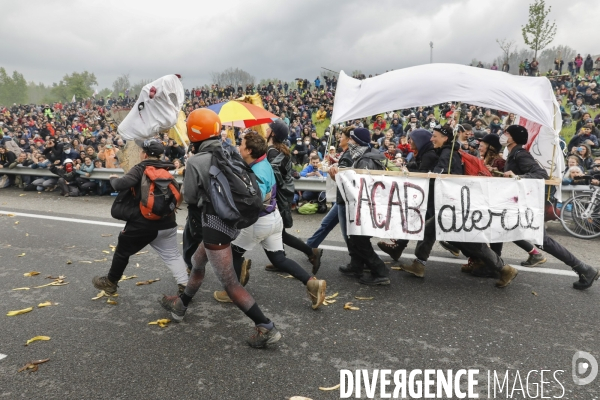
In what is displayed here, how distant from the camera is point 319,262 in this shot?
511 cm

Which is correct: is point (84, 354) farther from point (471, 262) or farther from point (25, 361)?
point (471, 262)

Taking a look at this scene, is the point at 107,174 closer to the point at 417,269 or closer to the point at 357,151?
the point at 357,151

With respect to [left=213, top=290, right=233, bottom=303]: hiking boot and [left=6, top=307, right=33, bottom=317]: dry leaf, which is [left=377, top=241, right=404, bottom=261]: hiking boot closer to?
[left=213, top=290, right=233, bottom=303]: hiking boot

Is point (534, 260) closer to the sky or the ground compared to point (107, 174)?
closer to the ground

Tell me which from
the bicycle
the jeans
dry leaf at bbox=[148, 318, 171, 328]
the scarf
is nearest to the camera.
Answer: dry leaf at bbox=[148, 318, 171, 328]

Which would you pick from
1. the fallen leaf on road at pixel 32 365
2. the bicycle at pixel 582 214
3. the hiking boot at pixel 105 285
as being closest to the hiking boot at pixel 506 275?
the bicycle at pixel 582 214

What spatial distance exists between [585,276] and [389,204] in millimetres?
2101

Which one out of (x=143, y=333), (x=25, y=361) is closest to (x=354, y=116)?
(x=143, y=333)

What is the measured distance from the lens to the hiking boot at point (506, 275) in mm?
4465

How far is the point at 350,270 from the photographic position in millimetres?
4965

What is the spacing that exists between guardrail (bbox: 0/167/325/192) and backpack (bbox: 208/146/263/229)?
5452mm

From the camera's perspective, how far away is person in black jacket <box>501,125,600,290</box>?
14.4 ft

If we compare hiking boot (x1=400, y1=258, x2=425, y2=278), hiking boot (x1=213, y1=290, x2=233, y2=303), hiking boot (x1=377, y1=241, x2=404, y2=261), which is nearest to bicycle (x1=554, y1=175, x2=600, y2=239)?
hiking boot (x1=377, y1=241, x2=404, y2=261)

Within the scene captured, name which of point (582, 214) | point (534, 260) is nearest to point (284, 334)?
point (534, 260)
